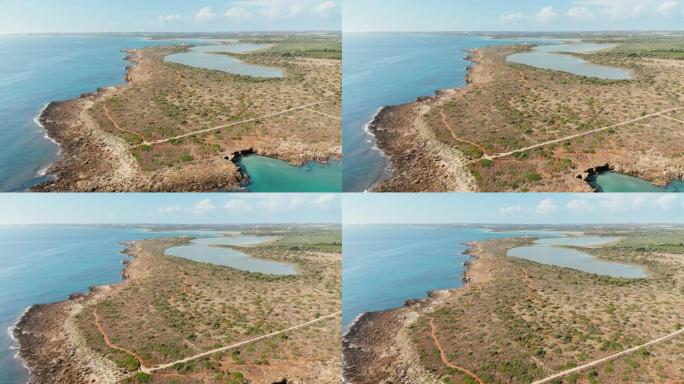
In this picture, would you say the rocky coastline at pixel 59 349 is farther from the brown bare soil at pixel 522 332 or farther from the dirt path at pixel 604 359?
the dirt path at pixel 604 359

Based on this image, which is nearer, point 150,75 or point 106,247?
point 150,75

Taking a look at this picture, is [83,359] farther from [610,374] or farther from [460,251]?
[610,374]

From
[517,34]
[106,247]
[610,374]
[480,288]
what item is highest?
[517,34]

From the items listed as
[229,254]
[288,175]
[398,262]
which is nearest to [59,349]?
[229,254]

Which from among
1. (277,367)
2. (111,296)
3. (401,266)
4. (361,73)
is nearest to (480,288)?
(401,266)

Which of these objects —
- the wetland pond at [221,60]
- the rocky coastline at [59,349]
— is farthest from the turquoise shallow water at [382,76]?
the rocky coastline at [59,349]

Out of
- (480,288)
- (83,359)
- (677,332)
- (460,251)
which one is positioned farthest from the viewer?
(460,251)

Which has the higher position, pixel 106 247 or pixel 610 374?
pixel 106 247
